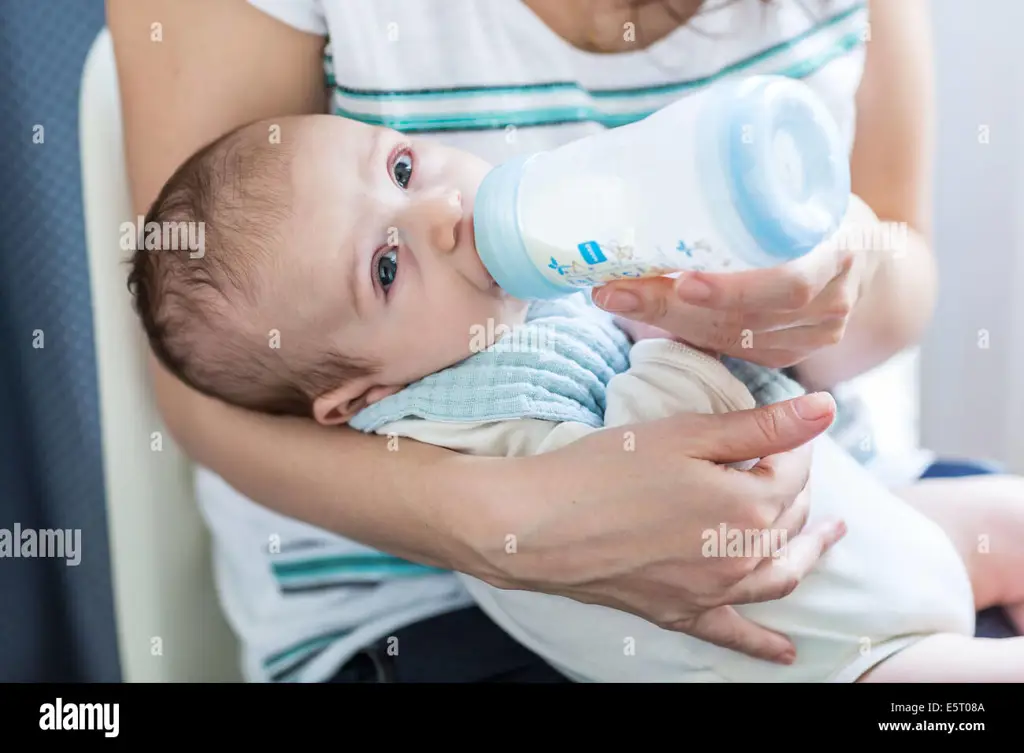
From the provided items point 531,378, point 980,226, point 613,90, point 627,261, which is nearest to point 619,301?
point 627,261

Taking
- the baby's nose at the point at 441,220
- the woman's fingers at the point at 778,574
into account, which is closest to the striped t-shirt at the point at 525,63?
the baby's nose at the point at 441,220

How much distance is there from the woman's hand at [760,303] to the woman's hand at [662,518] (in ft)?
0.18

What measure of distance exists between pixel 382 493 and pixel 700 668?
29 centimetres

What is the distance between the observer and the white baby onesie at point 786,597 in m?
0.71

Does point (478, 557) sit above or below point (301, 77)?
below

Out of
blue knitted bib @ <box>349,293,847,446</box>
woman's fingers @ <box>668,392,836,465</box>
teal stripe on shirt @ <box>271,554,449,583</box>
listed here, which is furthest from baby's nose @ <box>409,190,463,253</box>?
teal stripe on shirt @ <box>271,554,449,583</box>

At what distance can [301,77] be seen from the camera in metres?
0.80

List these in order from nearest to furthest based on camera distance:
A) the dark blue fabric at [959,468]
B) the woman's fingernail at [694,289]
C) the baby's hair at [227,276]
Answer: the woman's fingernail at [694,289] → the baby's hair at [227,276] → the dark blue fabric at [959,468]

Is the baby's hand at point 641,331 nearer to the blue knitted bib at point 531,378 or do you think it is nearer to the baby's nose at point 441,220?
the blue knitted bib at point 531,378

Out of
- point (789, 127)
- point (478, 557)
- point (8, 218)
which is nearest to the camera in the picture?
point (789, 127)

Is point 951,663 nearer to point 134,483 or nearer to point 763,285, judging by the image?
point 763,285
